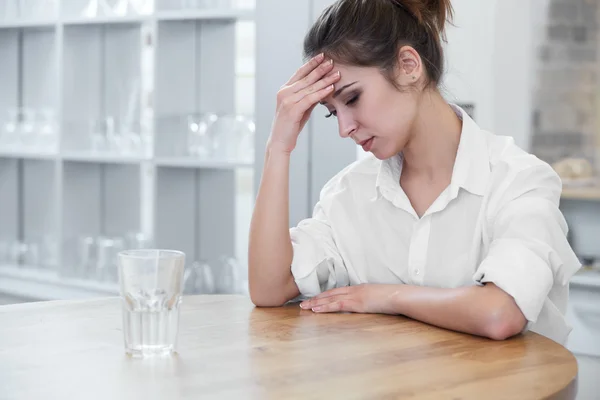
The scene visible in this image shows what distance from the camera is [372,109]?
1764 millimetres

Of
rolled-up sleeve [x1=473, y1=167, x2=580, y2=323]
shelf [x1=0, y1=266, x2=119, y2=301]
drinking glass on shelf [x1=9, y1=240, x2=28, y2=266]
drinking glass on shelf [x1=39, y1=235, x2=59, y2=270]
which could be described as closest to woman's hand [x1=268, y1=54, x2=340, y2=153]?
rolled-up sleeve [x1=473, y1=167, x2=580, y2=323]

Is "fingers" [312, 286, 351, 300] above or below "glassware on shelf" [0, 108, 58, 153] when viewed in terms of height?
below

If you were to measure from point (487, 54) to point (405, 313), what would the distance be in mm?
1490

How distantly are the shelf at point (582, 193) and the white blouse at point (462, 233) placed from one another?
3.41 ft

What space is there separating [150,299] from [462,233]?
0.74m

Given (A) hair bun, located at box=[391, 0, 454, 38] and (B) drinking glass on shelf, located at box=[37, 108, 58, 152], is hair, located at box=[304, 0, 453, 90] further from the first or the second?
(B) drinking glass on shelf, located at box=[37, 108, 58, 152]

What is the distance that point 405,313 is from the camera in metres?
1.59

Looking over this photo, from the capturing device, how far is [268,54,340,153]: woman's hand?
1771 mm

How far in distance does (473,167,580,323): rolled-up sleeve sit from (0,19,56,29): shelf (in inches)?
107

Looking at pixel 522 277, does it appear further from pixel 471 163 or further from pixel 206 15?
pixel 206 15

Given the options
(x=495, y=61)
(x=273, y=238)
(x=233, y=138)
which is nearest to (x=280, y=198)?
(x=273, y=238)

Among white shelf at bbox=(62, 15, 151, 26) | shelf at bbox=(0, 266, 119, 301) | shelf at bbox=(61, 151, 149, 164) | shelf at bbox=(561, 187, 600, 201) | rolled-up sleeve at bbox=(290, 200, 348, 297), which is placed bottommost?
shelf at bbox=(0, 266, 119, 301)

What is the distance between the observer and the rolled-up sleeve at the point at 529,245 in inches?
59.7

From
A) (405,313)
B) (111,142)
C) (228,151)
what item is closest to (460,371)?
(405,313)
